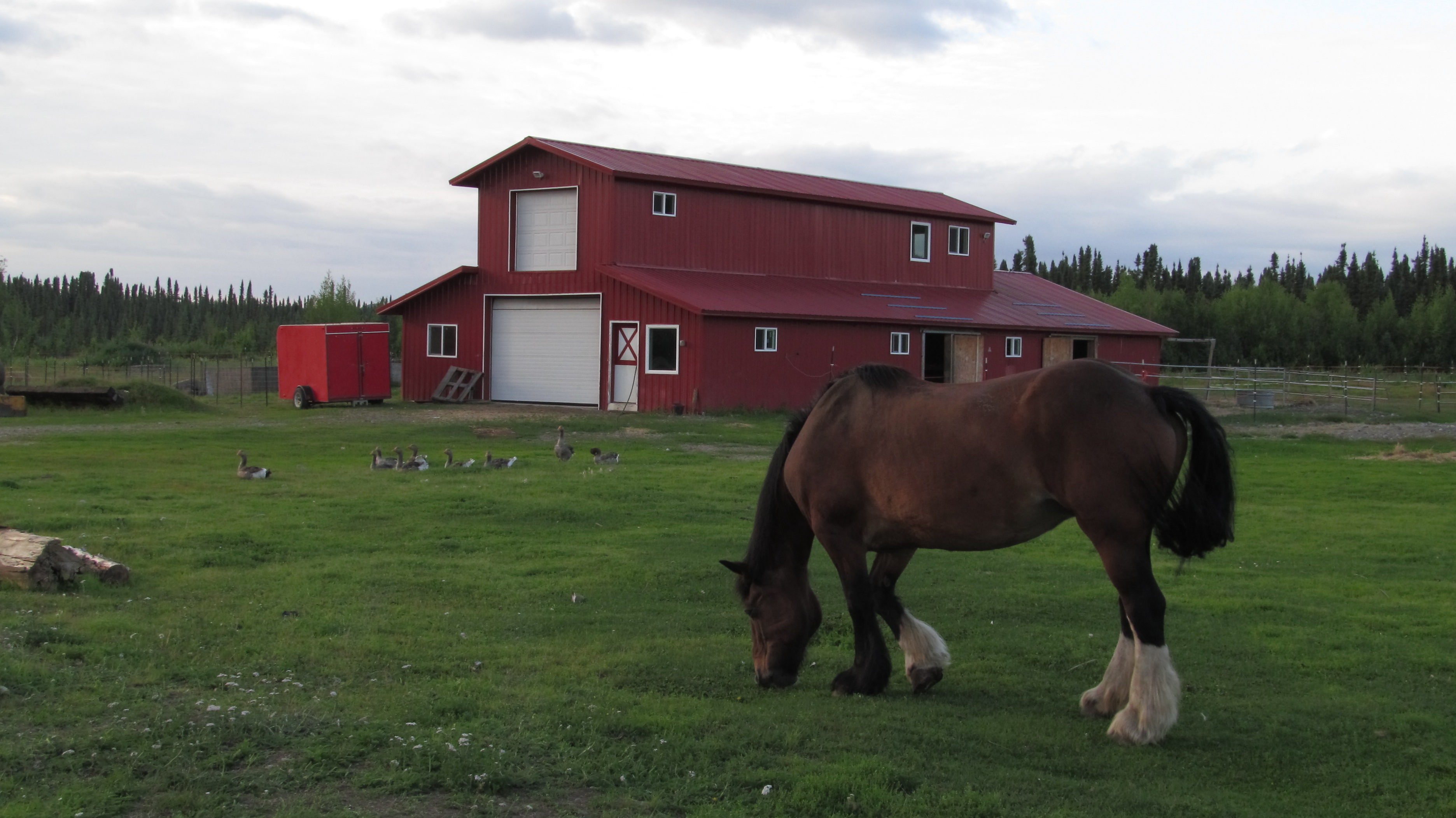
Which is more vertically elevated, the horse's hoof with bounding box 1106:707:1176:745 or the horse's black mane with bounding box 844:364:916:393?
the horse's black mane with bounding box 844:364:916:393

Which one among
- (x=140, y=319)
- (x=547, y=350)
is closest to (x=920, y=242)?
(x=547, y=350)

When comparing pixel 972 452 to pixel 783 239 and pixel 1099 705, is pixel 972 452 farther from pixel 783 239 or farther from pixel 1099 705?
pixel 783 239

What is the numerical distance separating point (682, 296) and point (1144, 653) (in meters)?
24.9

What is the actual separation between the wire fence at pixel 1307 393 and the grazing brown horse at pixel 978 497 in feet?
85.7

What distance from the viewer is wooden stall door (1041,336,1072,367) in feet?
129

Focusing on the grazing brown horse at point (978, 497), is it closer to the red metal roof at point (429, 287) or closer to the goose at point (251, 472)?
the goose at point (251, 472)

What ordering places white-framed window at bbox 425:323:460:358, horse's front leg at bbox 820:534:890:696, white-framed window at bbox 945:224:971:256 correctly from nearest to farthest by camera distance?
horse's front leg at bbox 820:534:890:696 → white-framed window at bbox 425:323:460:358 → white-framed window at bbox 945:224:971:256

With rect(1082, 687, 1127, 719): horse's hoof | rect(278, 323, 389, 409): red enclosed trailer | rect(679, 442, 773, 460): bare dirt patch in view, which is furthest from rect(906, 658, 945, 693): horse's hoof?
rect(278, 323, 389, 409): red enclosed trailer

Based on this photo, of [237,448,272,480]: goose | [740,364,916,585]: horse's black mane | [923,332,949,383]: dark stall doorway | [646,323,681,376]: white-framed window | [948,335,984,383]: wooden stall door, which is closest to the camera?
[740,364,916,585]: horse's black mane

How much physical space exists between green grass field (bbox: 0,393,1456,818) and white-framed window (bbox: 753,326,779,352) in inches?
676

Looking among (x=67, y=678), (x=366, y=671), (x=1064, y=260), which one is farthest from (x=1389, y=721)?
(x=1064, y=260)

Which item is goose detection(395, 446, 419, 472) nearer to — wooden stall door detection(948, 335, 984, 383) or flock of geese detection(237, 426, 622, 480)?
flock of geese detection(237, 426, 622, 480)

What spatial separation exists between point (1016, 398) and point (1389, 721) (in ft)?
8.58

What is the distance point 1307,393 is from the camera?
4244cm
